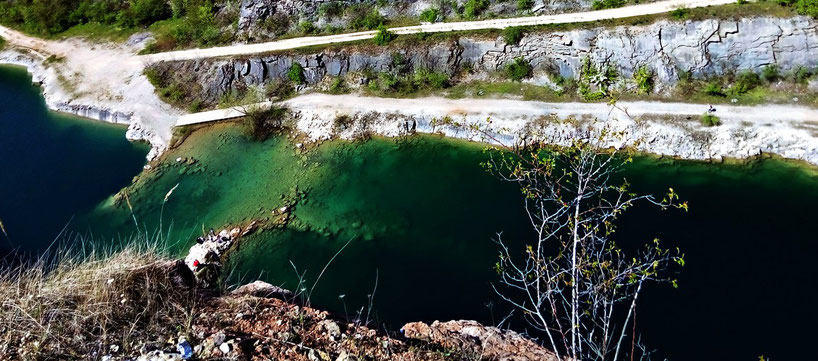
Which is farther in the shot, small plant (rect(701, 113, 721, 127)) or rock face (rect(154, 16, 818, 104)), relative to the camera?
rock face (rect(154, 16, 818, 104))

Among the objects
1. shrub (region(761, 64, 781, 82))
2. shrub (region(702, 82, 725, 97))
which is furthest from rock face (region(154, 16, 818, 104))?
shrub (region(702, 82, 725, 97))

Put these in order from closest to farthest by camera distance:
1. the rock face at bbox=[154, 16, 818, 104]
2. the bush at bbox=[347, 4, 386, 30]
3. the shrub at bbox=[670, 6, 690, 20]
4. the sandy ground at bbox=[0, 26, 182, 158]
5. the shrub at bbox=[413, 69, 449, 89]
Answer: the rock face at bbox=[154, 16, 818, 104] < the shrub at bbox=[670, 6, 690, 20] < the shrub at bbox=[413, 69, 449, 89] < the sandy ground at bbox=[0, 26, 182, 158] < the bush at bbox=[347, 4, 386, 30]

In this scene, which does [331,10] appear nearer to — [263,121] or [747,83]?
[263,121]

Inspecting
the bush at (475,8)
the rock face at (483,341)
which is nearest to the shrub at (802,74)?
the bush at (475,8)

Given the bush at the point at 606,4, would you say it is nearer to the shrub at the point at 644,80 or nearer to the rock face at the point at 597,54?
the rock face at the point at 597,54

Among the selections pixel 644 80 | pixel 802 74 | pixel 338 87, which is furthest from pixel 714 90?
pixel 338 87

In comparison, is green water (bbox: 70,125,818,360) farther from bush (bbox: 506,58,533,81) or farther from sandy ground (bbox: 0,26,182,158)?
bush (bbox: 506,58,533,81)

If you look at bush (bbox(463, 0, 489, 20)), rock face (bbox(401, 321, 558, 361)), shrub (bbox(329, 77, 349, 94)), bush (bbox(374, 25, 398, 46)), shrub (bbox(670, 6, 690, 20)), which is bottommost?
rock face (bbox(401, 321, 558, 361))

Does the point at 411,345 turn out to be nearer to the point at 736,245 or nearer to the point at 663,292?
the point at 663,292
